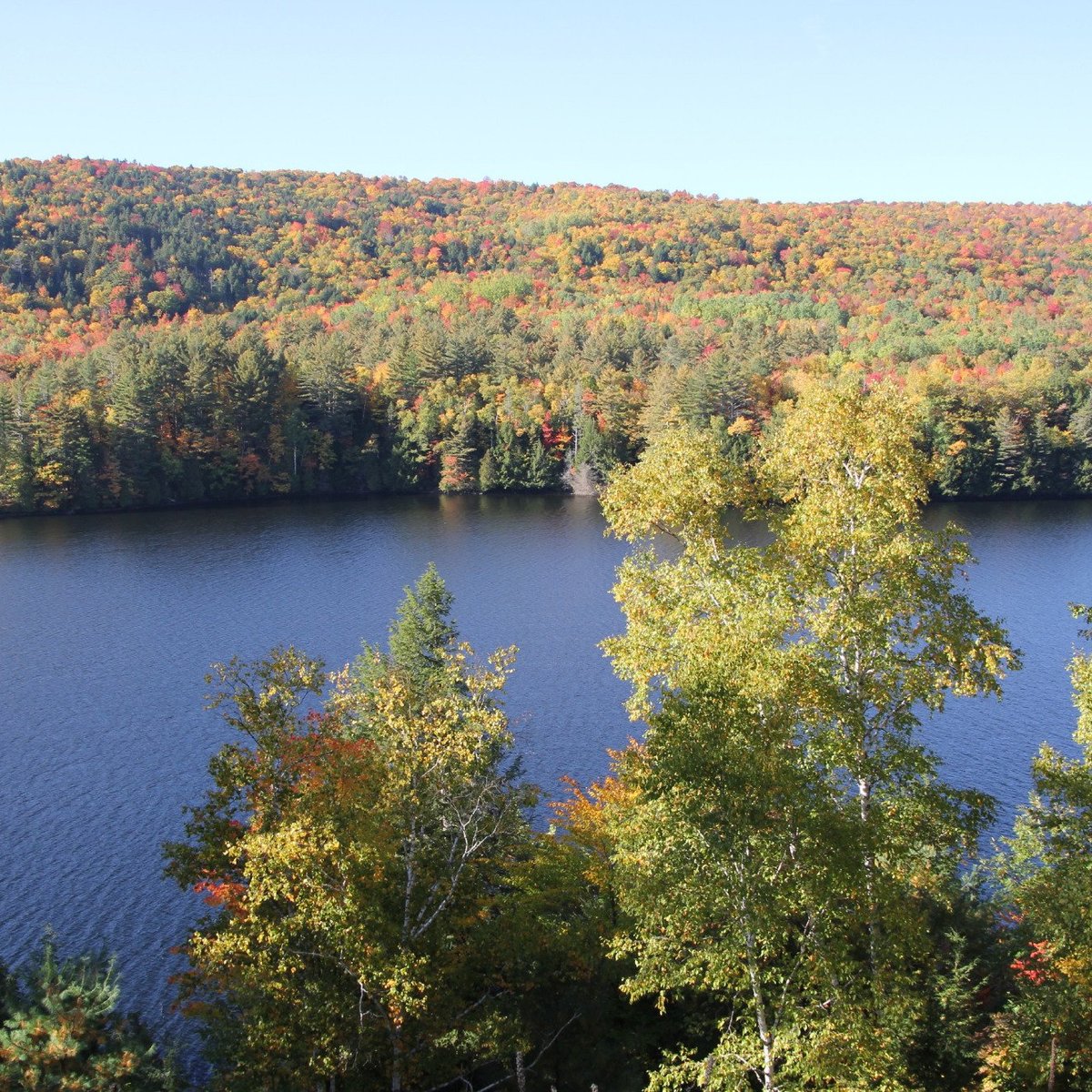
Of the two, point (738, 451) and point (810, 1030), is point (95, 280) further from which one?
point (810, 1030)

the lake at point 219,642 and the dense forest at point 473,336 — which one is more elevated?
the dense forest at point 473,336

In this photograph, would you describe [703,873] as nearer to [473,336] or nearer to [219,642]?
[219,642]

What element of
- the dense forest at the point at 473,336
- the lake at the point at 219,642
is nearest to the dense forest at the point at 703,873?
the lake at the point at 219,642

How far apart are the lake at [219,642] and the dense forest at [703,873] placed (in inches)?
387

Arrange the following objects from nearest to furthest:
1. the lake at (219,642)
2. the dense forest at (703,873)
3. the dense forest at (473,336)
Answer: the dense forest at (703,873) → the lake at (219,642) → the dense forest at (473,336)

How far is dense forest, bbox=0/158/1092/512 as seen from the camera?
84625 millimetres

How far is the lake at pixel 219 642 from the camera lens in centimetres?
2698

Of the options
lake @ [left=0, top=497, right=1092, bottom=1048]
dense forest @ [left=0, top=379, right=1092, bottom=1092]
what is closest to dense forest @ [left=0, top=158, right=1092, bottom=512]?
lake @ [left=0, top=497, right=1092, bottom=1048]

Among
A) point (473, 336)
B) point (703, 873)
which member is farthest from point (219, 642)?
point (473, 336)

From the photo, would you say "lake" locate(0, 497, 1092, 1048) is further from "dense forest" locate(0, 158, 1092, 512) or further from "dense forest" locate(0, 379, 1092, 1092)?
"dense forest" locate(0, 379, 1092, 1092)

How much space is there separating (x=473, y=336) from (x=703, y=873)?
9240 centimetres

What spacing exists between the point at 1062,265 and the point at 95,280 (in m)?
117

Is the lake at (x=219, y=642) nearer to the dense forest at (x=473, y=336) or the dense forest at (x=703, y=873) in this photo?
the dense forest at (x=473, y=336)

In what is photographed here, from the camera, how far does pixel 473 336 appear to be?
100125mm
